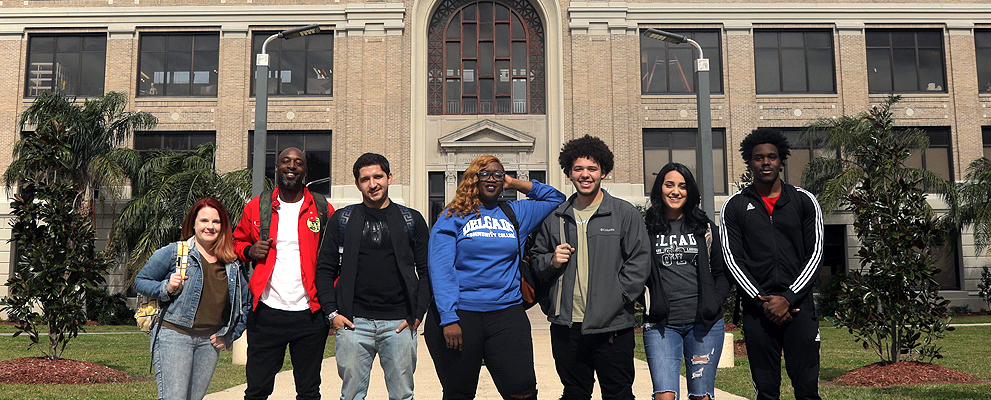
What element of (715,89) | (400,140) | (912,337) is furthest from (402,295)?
(715,89)

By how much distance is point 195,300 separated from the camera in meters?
5.03

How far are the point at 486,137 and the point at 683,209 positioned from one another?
23570mm

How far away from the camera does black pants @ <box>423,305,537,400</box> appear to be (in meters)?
4.88

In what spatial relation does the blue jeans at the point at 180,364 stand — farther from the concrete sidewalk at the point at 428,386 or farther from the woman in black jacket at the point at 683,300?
the concrete sidewalk at the point at 428,386

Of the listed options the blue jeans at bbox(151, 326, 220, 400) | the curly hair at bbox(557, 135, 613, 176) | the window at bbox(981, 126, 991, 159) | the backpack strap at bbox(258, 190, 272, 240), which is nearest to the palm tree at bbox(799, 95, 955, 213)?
the window at bbox(981, 126, 991, 159)

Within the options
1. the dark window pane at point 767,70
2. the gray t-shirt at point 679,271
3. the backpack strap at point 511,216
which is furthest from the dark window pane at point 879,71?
the backpack strap at point 511,216

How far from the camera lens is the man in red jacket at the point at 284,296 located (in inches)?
209

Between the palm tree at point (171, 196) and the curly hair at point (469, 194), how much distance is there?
57.3ft

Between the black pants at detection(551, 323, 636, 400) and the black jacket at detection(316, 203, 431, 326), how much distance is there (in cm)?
104

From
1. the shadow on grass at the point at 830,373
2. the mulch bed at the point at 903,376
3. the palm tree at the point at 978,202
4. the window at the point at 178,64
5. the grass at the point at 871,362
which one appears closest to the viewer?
the grass at the point at 871,362

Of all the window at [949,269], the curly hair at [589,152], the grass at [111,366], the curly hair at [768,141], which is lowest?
the grass at [111,366]

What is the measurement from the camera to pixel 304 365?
17.6 ft

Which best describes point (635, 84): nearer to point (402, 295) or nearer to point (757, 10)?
point (757, 10)

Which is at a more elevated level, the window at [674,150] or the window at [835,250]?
the window at [674,150]
